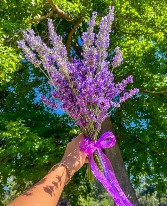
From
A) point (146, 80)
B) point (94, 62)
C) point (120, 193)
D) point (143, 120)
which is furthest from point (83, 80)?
point (143, 120)

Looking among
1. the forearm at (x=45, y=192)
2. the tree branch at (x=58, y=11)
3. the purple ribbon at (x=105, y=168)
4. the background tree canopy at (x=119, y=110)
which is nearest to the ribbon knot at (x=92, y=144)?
the purple ribbon at (x=105, y=168)

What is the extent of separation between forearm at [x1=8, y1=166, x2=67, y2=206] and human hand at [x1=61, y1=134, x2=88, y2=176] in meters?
0.10

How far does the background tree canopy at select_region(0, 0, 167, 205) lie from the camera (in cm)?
982

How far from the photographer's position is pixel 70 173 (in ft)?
4.93

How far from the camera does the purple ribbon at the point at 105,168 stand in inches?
66.5

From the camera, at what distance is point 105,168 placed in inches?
71.6

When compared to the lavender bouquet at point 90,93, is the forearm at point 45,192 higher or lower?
lower

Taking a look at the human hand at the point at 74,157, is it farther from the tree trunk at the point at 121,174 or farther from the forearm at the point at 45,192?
the tree trunk at the point at 121,174

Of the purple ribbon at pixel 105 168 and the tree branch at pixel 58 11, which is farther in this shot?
the tree branch at pixel 58 11

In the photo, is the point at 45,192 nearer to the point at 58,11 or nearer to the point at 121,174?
the point at 58,11

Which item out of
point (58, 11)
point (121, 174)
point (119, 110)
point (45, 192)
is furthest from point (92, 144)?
point (119, 110)

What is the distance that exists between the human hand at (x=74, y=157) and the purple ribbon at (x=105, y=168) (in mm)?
26

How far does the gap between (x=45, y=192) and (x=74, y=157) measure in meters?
0.33

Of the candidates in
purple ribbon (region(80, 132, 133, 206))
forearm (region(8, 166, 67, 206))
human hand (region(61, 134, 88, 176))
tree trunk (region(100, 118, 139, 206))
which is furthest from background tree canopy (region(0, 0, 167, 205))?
forearm (region(8, 166, 67, 206))
